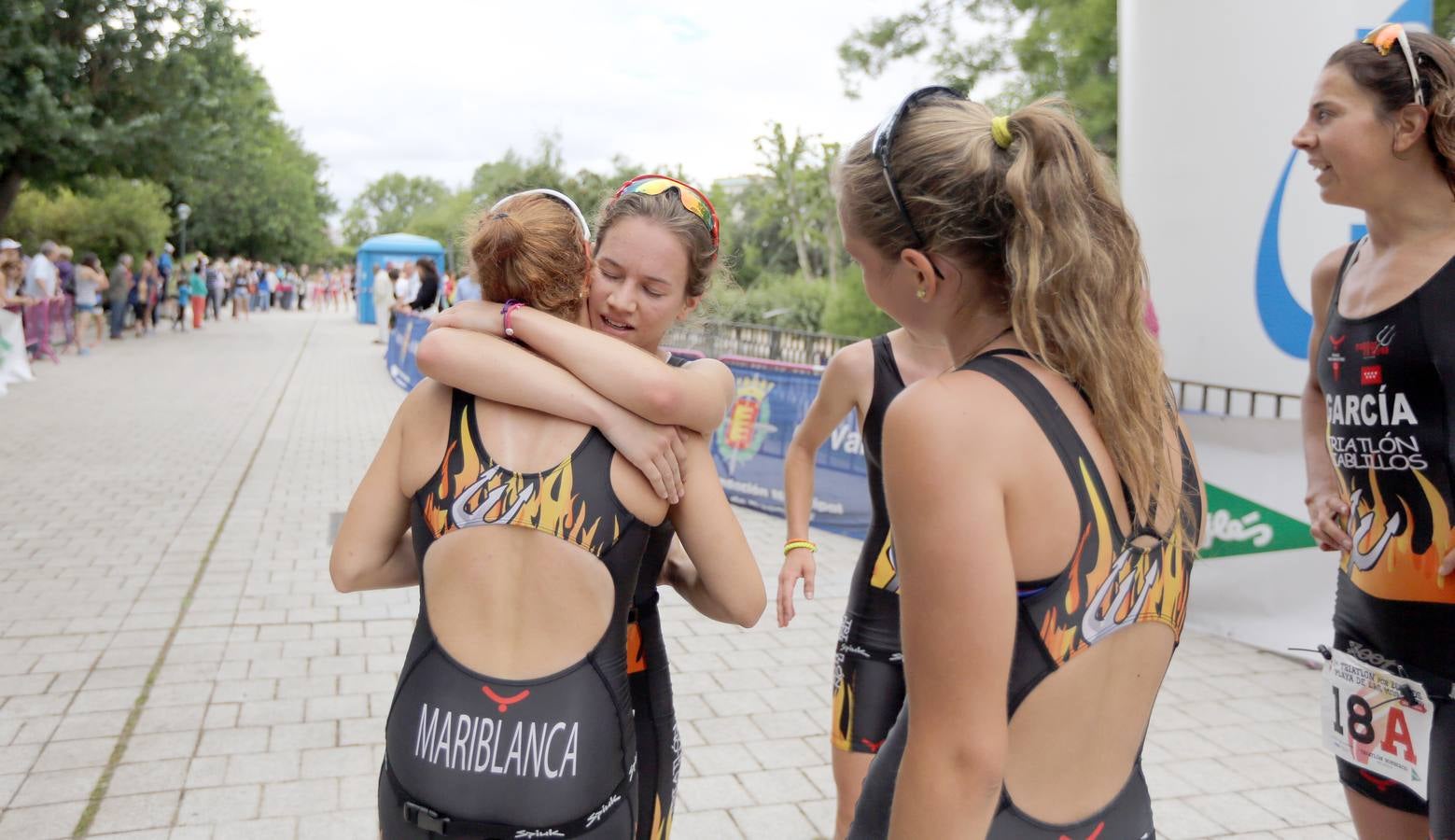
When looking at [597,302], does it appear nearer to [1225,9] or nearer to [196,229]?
[1225,9]

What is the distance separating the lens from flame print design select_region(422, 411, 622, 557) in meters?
1.73

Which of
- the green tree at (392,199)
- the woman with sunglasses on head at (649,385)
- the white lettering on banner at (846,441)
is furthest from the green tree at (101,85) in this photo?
the green tree at (392,199)

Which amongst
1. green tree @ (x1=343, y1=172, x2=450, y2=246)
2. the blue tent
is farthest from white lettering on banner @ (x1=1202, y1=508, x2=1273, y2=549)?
green tree @ (x1=343, y1=172, x2=450, y2=246)

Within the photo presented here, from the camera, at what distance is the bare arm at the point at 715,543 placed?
186 centimetres

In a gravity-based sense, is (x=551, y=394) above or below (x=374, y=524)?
above

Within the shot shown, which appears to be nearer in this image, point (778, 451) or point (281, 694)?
point (281, 694)

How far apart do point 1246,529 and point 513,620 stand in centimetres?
500

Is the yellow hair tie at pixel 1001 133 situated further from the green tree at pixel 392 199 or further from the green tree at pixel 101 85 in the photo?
the green tree at pixel 392 199

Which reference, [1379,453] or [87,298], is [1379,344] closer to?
[1379,453]

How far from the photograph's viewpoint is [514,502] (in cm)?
173

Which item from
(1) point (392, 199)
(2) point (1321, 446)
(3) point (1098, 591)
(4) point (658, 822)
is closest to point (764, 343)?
(2) point (1321, 446)

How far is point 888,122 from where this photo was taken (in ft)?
4.96

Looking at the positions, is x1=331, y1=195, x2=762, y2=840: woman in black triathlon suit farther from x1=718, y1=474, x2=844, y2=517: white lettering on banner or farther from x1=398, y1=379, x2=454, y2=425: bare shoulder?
x1=718, y1=474, x2=844, y2=517: white lettering on banner

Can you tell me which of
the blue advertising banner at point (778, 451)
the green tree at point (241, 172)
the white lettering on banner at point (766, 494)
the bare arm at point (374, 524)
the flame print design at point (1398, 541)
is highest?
the green tree at point (241, 172)
